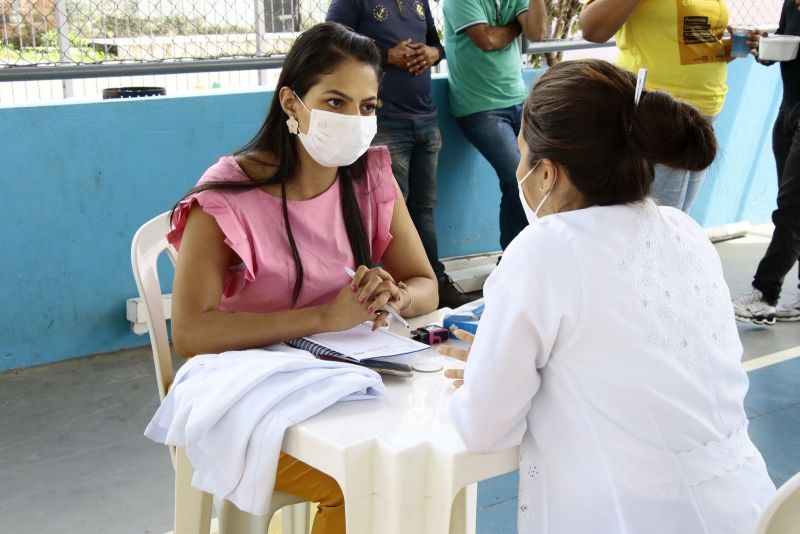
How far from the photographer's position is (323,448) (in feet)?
4.77

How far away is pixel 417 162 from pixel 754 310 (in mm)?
1648

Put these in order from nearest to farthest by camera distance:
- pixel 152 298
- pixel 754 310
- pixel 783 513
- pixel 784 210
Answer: pixel 783 513
pixel 152 298
pixel 784 210
pixel 754 310

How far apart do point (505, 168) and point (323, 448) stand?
3.14 metres

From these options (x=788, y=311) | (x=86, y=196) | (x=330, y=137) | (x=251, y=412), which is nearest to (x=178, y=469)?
(x=251, y=412)

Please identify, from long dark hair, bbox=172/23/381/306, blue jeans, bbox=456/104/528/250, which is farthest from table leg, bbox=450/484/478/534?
blue jeans, bbox=456/104/528/250

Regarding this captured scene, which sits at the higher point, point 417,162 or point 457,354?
point 457,354

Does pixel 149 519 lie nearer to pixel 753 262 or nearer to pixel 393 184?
pixel 393 184

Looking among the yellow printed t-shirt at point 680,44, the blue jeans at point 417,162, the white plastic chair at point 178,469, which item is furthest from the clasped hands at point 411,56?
the white plastic chair at point 178,469

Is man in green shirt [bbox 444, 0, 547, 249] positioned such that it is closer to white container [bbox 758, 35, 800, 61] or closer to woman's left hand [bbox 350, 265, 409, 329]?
white container [bbox 758, 35, 800, 61]

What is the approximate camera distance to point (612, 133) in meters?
1.50

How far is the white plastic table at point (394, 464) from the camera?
142cm

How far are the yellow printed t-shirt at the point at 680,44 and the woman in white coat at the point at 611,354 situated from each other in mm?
2201

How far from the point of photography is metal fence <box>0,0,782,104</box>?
366cm

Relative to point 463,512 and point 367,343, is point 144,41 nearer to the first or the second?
point 367,343
